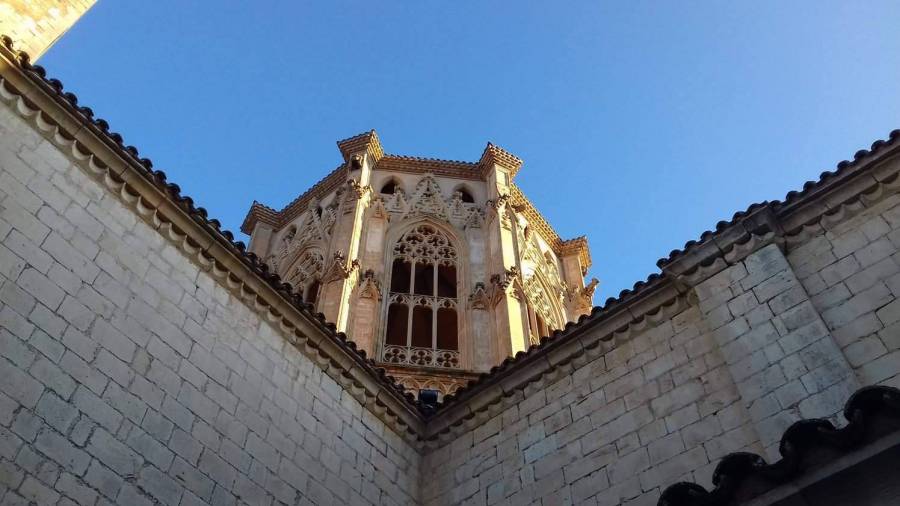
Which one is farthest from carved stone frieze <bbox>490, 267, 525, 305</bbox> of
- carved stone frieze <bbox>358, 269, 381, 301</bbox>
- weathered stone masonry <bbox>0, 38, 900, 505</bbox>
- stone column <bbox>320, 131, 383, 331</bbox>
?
weathered stone masonry <bbox>0, 38, 900, 505</bbox>

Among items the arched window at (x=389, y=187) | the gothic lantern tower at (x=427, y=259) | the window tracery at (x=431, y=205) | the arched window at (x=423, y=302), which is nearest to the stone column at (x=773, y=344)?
the gothic lantern tower at (x=427, y=259)

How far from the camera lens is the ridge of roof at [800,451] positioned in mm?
5316

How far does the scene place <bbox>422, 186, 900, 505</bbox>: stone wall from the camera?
7633 mm

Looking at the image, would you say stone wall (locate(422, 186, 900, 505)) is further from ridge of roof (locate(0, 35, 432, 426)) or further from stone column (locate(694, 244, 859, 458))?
ridge of roof (locate(0, 35, 432, 426))

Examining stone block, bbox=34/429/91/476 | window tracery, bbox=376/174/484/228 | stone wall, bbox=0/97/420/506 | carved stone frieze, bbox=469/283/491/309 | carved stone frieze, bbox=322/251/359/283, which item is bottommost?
stone block, bbox=34/429/91/476

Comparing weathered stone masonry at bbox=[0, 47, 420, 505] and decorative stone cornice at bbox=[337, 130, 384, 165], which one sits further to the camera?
decorative stone cornice at bbox=[337, 130, 384, 165]

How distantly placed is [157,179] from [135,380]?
97.6 inches

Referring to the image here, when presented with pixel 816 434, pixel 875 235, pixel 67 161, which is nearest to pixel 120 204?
pixel 67 161

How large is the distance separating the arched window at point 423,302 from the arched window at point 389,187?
2493 mm

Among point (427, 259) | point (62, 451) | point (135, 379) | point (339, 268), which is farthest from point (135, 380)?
point (427, 259)

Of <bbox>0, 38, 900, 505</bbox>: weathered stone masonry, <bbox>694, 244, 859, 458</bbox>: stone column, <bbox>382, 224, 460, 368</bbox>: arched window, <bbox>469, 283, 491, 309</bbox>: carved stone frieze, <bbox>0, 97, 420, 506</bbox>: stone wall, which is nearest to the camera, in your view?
<bbox>0, 97, 420, 506</bbox>: stone wall

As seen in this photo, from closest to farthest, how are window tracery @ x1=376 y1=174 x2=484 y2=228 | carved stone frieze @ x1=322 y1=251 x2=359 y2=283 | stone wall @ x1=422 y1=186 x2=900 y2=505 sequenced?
stone wall @ x1=422 y1=186 x2=900 y2=505, carved stone frieze @ x1=322 y1=251 x2=359 y2=283, window tracery @ x1=376 y1=174 x2=484 y2=228

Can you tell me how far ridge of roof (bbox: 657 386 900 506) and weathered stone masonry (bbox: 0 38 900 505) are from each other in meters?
1.80

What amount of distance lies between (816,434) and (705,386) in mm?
3059
